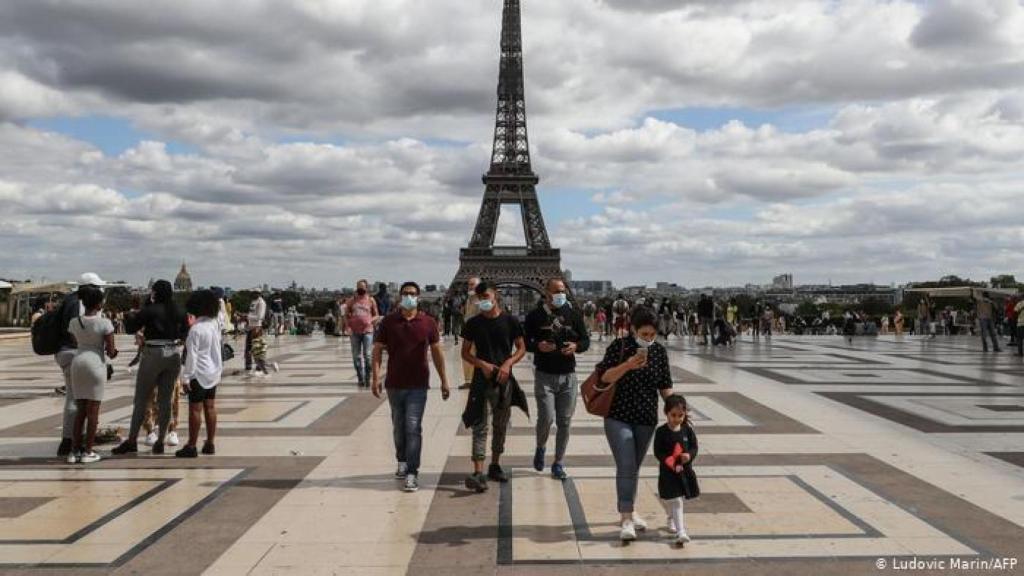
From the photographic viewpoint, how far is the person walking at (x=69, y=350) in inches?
317

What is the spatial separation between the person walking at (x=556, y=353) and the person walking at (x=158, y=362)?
3811 mm

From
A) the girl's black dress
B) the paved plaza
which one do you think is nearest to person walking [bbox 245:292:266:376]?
the paved plaza

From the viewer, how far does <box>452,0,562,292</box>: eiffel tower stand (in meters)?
79.1

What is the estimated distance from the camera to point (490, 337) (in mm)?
6938

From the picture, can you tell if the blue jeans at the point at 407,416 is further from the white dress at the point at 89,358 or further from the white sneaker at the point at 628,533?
the white dress at the point at 89,358

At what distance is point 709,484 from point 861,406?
5515 mm

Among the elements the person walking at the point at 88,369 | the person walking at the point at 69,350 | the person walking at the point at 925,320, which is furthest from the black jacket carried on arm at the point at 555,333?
the person walking at the point at 925,320

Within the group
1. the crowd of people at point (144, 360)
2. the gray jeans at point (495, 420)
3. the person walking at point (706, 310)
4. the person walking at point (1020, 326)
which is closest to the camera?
the gray jeans at point (495, 420)

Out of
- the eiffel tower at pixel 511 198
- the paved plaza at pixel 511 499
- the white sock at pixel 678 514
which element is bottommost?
the paved plaza at pixel 511 499

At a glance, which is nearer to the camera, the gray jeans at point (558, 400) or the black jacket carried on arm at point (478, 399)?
the black jacket carried on arm at point (478, 399)

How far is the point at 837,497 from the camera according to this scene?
6.38 meters

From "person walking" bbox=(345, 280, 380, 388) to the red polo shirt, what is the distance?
655 cm

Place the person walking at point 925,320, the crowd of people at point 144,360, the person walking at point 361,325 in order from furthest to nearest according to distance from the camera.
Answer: the person walking at point 925,320
the person walking at point 361,325
the crowd of people at point 144,360

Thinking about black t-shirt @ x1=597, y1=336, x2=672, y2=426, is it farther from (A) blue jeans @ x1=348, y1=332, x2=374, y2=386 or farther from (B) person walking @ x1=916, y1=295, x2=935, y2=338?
(B) person walking @ x1=916, y1=295, x2=935, y2=338
